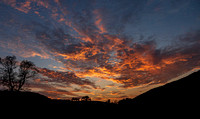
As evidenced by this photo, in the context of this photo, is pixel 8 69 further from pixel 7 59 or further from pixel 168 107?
pixel 168 107

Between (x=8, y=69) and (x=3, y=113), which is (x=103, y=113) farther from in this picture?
(x=8, y=69)

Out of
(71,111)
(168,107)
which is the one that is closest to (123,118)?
(168,107)

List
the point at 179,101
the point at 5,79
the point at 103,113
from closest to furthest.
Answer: the point at 179,101 → the point at 103,113 → the point at 5,79

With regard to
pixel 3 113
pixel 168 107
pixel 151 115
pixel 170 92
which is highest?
pixel 170 92

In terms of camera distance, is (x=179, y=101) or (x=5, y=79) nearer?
(x=179, y=101)

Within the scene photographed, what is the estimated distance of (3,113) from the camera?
7461mm

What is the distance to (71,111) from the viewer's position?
29.0ft

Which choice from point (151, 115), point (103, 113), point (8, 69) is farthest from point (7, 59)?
point (151, 115)

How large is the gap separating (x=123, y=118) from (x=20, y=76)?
1216 inches

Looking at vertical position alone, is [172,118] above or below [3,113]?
above

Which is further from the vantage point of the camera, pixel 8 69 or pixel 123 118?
pixel 8 69

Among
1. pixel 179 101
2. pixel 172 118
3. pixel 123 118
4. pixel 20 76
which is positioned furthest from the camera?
pixel 20 76

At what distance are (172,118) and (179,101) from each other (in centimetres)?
112

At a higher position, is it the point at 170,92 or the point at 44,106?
the point at 170,92
